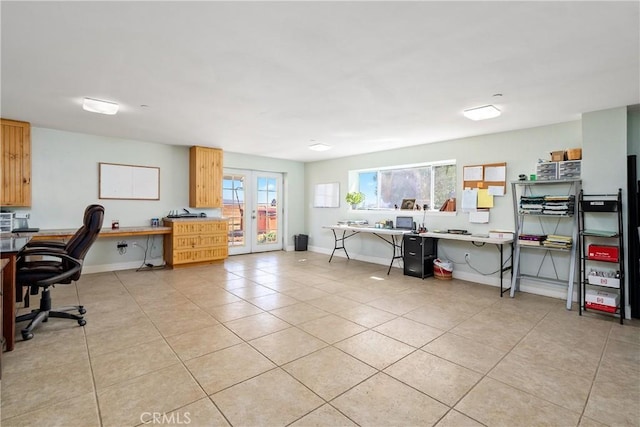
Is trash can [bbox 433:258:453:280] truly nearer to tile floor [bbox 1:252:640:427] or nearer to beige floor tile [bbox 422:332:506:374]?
tile floor [bbox 1:252:640:427]

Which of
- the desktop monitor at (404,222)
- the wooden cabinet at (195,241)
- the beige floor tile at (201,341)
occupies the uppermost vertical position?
the desktop monitor at (404,222)

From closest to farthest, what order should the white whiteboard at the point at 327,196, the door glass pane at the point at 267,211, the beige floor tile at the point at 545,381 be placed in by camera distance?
1. the beige floor tile at the point at 545,381
2. the white whiteboard at the point at 327,196
3. the door glass pane at the point at 267,211

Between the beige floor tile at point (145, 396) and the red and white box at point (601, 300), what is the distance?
4.09 meters

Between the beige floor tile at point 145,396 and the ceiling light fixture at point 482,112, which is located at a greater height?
the ceiling light fixture at point 482,112

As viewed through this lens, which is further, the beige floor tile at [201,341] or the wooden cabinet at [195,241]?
the wooden cabinet at [195,241]

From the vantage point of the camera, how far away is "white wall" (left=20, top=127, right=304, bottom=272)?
4.88 m

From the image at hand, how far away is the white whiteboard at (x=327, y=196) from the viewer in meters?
7.41

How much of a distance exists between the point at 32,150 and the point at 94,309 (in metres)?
3.10

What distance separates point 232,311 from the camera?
3.48 meters

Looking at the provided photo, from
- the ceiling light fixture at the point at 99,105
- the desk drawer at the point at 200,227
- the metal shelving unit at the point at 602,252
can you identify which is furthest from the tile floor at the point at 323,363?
the ceiling light fixture at the point at 99,105

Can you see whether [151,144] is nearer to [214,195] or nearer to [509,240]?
[214,195]

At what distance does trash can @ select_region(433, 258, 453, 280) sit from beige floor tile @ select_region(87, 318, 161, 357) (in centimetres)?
419


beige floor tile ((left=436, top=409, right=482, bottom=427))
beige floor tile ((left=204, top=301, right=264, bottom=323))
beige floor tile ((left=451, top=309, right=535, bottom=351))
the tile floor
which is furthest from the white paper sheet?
beige floor tile ((left=204, top=301, right=264, bottom=323))

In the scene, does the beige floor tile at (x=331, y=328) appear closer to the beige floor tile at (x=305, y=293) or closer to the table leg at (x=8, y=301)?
the beige floor tile at (x=305, y=293)
